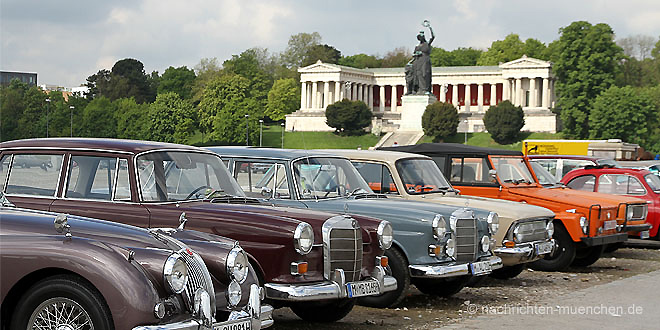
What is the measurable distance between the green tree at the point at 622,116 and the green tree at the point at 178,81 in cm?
6139

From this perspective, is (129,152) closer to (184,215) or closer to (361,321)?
(184,215)

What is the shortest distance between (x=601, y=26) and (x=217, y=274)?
9319 cm

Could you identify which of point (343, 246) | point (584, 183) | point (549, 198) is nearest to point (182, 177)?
point (343, 246)

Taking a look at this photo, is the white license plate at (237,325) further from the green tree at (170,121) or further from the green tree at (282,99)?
the green tree at (282,99)

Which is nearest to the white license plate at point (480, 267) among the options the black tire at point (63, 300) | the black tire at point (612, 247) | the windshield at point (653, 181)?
the black tire at point (63, 300)

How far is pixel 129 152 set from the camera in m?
8.81

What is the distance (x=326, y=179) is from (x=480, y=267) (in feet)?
7.18

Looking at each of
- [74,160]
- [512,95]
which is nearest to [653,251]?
[74,160]

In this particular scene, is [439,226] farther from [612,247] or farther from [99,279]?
[612,247]

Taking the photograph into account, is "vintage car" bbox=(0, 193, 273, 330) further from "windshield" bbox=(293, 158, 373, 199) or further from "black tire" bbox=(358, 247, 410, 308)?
"windshield" bbox=(293, 158, 373, 199)

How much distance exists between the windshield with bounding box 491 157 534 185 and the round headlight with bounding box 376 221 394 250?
6.77m

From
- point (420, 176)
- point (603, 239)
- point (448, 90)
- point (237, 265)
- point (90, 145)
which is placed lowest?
point (603, 239)

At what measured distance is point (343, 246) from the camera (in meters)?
8.93

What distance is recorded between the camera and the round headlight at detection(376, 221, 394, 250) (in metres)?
9.60
